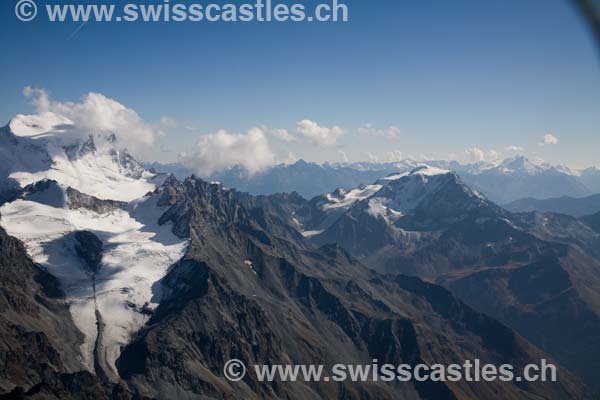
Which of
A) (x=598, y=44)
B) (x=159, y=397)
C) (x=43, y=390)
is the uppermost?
(x=598, y=44)

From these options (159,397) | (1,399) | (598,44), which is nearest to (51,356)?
(159,397)

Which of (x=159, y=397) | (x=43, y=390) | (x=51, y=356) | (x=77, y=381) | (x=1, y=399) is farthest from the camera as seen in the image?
(x=159, y=397)

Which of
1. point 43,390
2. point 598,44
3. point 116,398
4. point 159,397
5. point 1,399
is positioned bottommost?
point 159,397

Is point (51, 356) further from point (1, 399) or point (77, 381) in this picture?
point (1, 399)

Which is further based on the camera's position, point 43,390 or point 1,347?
point 1,347

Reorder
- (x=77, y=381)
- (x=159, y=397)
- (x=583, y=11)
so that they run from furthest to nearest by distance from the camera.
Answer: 1. (x=159, y=397)
2. (x=77, y=381)
3. (x=583, y=11)

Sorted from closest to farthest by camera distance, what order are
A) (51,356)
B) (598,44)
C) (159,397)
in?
(598,44) < (51,356) < (159,397)

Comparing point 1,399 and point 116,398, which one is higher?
point 1,399

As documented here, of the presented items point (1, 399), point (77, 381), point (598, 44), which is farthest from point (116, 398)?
point (598, 44)

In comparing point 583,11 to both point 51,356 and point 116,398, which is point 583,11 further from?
point 51,356
